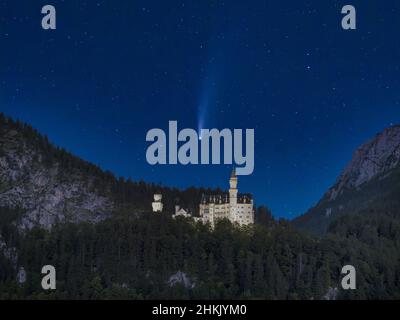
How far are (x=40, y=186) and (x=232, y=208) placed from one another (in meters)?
48.6

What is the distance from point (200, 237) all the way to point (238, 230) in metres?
5.28

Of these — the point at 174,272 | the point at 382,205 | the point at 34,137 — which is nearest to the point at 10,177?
the point at 34,137

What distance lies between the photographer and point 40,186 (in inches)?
5566

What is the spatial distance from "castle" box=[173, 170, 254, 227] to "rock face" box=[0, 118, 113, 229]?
28204mm

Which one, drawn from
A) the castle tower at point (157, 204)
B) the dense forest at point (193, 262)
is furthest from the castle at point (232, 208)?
the castle tower at point (157, 204)

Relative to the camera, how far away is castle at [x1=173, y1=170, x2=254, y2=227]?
10669 cm

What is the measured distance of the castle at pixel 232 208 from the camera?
106688 millimetres

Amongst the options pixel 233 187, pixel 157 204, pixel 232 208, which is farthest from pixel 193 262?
pixel 157 204

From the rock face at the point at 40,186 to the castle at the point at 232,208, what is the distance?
2820 centimetres

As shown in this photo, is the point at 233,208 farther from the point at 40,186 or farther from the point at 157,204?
the point at 40,186

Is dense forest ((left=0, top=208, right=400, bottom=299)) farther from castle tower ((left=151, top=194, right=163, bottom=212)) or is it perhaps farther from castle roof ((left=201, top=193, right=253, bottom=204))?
castle tower ((left=151, top=194, right=163, bottom=212))

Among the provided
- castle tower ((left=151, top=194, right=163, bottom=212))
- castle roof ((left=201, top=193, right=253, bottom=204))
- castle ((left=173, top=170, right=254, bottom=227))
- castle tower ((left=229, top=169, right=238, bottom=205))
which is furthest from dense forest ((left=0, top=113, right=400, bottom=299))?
castle tower ((left=229, top=169, right=238, bottom=205))

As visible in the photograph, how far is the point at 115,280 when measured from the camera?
329ft
